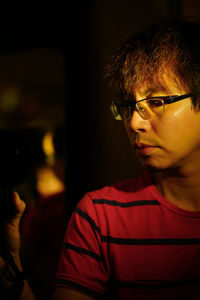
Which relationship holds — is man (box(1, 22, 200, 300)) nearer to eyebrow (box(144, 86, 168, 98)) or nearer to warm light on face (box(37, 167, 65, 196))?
eyebrow (box(144, 86, 168, 98))

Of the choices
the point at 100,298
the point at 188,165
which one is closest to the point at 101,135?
the point at 188,165

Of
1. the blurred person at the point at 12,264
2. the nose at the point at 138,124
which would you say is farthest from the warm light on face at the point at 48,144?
the nose at the point at 138,124

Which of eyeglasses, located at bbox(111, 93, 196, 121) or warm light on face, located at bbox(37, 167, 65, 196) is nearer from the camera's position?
eyeglasses, located at bbox(111, 93, 196, 121)

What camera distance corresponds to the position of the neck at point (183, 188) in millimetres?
1108

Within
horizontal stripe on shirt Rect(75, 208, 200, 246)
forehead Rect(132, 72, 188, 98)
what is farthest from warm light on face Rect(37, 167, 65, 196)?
forehead Rect(132, 72, 188, 98)

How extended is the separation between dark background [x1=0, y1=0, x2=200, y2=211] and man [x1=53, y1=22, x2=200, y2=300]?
1.25ft

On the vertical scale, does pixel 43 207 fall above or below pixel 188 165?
below

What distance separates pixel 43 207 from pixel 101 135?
561 millimetres

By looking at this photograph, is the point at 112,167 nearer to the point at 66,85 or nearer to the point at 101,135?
the point at 101,135

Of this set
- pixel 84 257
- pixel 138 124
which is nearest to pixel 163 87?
pixel 138 124

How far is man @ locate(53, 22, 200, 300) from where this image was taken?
99cm

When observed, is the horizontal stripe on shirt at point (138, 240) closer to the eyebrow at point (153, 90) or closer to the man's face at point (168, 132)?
the man's face at point (168, 132)

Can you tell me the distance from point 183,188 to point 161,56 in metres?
0.54

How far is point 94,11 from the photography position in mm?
1562
